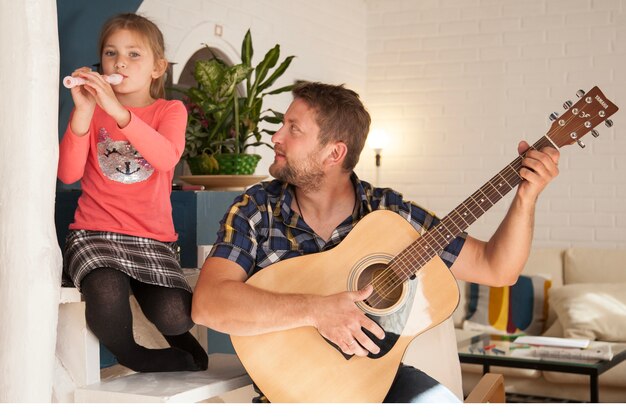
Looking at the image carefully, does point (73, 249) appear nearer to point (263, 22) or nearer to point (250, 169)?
point (250, 169)

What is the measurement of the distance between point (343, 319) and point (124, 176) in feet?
2.21

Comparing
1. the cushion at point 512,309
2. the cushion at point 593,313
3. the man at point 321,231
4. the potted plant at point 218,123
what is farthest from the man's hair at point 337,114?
the cushion at point 512,309

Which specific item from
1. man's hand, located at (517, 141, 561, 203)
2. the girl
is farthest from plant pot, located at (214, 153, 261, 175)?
man's hand, located at (517, 141, 561, 203)

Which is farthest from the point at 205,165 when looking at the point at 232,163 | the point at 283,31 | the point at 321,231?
the point at 283,31

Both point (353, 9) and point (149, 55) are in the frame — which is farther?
point (353, 9)

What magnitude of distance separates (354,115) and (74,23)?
1432mm

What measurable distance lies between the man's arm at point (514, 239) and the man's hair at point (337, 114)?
378 mm

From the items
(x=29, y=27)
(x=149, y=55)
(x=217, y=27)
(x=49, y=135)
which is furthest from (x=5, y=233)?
(x=217, y=27)

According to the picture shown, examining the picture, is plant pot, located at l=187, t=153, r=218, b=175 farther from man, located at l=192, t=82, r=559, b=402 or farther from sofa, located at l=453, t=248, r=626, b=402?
sofa, located at l=453, t=248, r=626, b=402

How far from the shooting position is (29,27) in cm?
178

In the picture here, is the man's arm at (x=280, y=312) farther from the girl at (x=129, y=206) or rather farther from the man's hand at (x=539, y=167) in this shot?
the man's hand at (x=539, y=167)

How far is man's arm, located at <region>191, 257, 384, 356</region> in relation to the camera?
1862 mm

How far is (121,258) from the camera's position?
2047 mm

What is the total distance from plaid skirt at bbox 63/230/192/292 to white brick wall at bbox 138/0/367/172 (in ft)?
6.65
